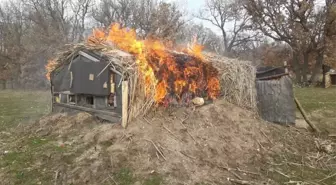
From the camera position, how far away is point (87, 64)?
864cm

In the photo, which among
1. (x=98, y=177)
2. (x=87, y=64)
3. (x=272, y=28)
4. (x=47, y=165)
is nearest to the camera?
(x=98, y=177)

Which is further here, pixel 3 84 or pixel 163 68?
pixel 3 84

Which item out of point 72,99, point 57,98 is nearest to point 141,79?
point 72,99


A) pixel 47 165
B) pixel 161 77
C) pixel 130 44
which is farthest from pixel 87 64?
pixel 47 165

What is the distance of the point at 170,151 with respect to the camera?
259 inches

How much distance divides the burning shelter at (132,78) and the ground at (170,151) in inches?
17.9

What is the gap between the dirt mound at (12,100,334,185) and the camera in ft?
19.4

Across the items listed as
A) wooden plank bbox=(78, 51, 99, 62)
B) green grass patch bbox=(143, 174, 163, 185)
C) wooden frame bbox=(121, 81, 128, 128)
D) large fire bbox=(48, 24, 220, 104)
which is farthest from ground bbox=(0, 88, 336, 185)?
wooden plank bbox=(78, 51, 99, 62)

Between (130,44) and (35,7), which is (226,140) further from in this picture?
(35,7)

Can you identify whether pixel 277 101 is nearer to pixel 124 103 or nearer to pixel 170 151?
pixel 170 151

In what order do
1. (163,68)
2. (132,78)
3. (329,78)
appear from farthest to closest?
(329,78), (163,68), (132,78)

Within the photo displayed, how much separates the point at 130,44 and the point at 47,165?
4.07 meters

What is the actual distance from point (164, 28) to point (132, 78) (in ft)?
72.0

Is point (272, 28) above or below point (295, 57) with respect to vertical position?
above
